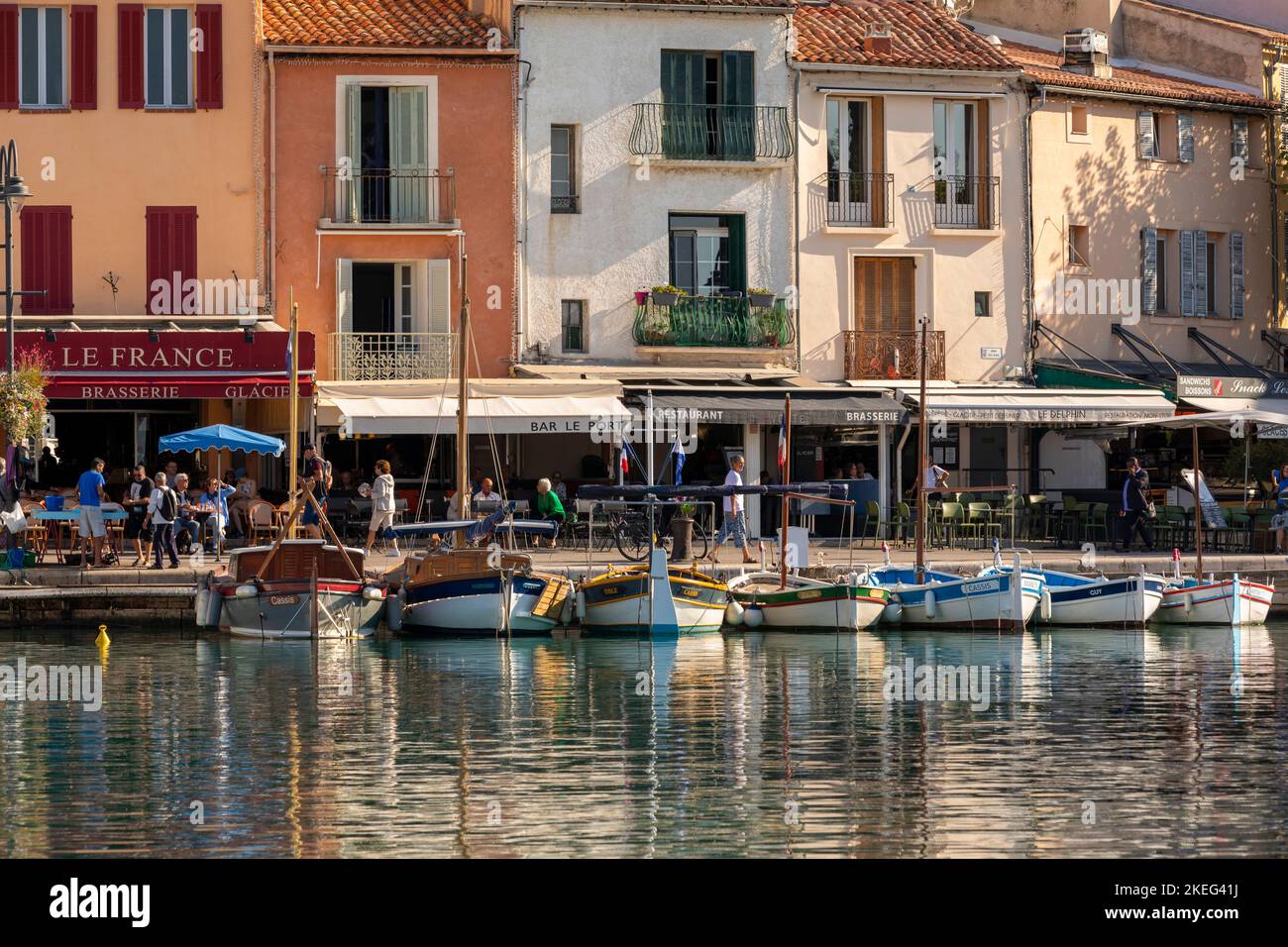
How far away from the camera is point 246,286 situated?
38531 mm

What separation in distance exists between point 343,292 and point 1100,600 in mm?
14966

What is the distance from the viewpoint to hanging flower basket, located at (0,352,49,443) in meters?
31.3

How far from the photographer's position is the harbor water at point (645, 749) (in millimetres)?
16078

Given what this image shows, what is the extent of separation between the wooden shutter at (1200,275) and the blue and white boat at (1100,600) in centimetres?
1214

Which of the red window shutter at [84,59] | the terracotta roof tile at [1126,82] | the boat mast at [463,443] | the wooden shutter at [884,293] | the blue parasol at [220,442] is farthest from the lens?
the terracotta roof tile at [1126,82]

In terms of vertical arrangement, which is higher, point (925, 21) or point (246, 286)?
point (925, 21)

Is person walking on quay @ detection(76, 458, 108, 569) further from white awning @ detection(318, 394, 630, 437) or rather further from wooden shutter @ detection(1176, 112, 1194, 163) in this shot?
wooden shutter @ detection(1176, 112, 1194, 163)

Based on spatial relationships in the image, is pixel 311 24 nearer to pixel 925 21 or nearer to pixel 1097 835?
pixel 925 21

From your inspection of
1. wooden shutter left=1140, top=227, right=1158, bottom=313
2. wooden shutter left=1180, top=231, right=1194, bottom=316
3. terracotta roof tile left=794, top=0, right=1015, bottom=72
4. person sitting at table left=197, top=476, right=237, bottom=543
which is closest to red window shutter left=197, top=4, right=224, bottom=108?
person sitting at table left=197, top=476, right=237, bottom=543

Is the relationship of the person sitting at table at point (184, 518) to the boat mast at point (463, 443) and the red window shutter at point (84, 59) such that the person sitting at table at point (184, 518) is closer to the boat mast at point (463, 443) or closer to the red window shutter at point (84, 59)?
the boat mast at point (463, 443)

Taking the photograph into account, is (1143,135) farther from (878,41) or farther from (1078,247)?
(878,41)

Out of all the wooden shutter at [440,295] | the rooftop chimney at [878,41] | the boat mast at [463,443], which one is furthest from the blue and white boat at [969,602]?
the rooftop chimney at [878,41]
